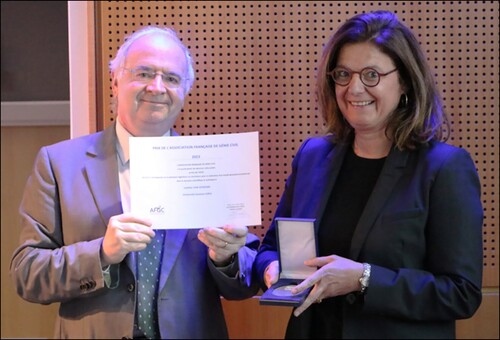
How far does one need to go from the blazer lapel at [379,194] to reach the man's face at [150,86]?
28.6 inches

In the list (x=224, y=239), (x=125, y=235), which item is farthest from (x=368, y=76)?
(x=125, y=235)

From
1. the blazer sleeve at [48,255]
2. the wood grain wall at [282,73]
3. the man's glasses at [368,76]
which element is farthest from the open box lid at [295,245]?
the wood grain wall at [282,73]

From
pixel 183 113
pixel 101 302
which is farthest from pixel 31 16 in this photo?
pixel 101 302

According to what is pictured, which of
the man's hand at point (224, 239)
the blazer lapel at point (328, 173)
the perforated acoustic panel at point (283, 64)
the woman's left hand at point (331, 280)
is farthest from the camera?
the perforated acoustic panel at point (283, 64)

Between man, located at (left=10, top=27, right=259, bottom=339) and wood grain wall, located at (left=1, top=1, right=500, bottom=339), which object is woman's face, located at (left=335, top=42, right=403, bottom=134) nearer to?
man, located at (left=10, top=27, right=259, bottom=339)

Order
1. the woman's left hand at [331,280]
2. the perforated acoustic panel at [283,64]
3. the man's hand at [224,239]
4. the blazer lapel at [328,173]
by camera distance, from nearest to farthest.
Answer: the woman's left hand at [331,280] → the man's hand at [224,239] → the blazer lapel at [328,173] → the perforated acoustic panel at [283,64]

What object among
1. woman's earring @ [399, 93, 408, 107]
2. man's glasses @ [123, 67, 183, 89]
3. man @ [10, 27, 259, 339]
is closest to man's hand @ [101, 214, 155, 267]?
man @ [10, 27, 259, 339]


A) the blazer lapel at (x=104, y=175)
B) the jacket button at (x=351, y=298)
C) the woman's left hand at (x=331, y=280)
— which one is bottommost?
the jacket button at (x=351, y=298)

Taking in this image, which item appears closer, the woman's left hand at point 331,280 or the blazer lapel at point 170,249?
the woman's left hand at point 331,280

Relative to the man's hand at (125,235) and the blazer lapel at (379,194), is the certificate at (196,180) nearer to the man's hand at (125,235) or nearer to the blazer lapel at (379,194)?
the man's hand at (125,235)

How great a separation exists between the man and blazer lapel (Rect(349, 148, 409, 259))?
36 cm

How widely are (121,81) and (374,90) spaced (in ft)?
2.80

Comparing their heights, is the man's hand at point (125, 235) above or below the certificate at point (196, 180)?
below

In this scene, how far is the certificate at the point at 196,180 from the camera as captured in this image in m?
2.07
